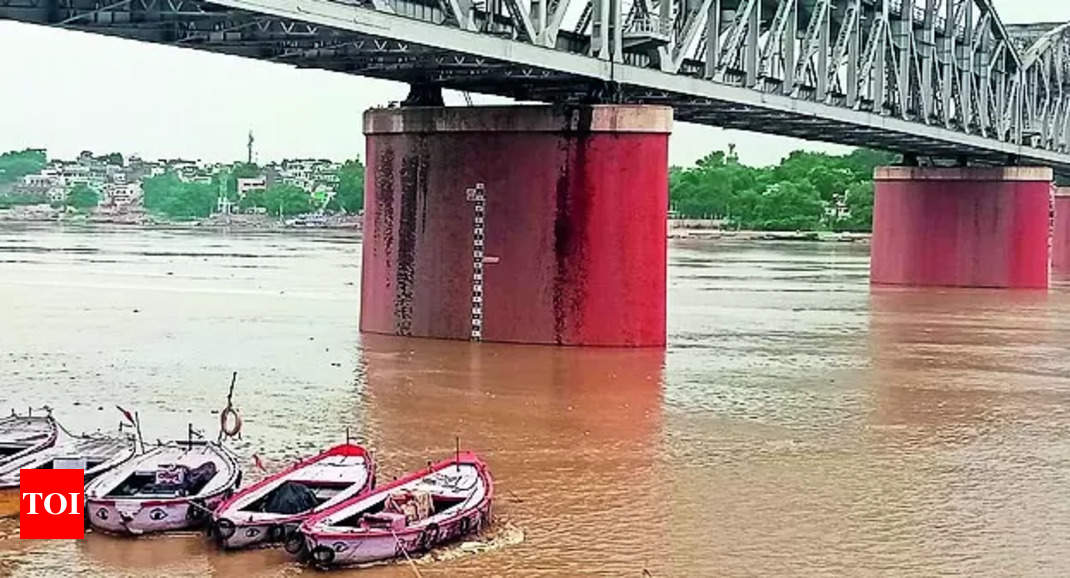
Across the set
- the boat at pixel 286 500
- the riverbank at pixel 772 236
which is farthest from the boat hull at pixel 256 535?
the riverbank at pixel 772 236

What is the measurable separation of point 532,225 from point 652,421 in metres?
11.7

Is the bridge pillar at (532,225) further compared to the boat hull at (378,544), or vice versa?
the bridge pillar at (532,225)

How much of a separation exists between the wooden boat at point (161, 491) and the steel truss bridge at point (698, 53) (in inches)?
350

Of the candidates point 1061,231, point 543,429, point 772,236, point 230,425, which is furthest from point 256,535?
point 772,236

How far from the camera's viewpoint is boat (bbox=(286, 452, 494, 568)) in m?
17.6

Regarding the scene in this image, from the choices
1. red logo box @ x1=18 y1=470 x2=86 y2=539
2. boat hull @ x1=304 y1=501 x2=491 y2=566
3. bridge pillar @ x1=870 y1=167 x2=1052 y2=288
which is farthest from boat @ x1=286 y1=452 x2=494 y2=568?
bridge pillar @ x1=870 y1=167 x2=1052 y2=288

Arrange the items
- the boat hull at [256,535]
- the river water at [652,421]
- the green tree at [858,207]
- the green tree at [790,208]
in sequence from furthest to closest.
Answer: the green tree at [790,208], the green tree at [858,207], the river water at [652,421], the boat hull at [256,535]

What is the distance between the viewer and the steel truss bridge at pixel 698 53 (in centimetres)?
3025

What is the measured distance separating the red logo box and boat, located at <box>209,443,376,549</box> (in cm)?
161

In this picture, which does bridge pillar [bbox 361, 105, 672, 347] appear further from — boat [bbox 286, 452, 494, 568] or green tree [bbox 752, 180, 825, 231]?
green tree [bbox 752, 180, 825, 231]

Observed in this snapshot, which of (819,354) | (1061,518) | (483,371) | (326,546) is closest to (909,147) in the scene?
(819,354)

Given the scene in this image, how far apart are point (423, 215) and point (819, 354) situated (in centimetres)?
989

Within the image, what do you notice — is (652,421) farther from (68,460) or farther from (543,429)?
(68,460)

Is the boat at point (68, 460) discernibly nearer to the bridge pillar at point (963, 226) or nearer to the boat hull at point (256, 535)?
the boat hull at point (256, 535)
